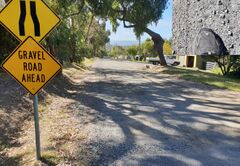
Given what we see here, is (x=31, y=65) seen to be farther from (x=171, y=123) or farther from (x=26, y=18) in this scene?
(x=171, y=123)

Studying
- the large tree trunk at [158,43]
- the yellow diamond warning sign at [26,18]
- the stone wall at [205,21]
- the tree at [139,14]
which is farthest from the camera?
the large tree trunk at [158,43]

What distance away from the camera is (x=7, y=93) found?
36.8 feet

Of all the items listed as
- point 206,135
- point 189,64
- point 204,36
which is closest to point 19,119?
point 206,135

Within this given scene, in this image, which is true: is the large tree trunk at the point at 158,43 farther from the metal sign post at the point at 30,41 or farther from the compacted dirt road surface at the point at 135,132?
the metal sign post at the point at 30,41

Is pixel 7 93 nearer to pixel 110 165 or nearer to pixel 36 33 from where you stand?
pixel 36 33

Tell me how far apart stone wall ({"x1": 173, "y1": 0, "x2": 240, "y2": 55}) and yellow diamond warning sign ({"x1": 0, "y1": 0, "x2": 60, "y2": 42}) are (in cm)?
650

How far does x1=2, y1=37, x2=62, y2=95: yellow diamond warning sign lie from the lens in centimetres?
611

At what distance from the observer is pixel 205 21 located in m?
12.1


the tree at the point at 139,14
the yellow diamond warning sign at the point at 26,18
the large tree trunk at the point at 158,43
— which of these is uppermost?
the tree at the point at 139,14

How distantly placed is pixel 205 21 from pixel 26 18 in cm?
741

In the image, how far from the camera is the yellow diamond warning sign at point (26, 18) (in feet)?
19.9

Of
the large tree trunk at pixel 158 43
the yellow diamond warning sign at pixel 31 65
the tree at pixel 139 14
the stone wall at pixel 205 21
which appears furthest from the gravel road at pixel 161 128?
the large tree trunk at pixel 158 43

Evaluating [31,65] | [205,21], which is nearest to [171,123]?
[31,65]

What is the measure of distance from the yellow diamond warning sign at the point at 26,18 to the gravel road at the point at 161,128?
2239 mm
